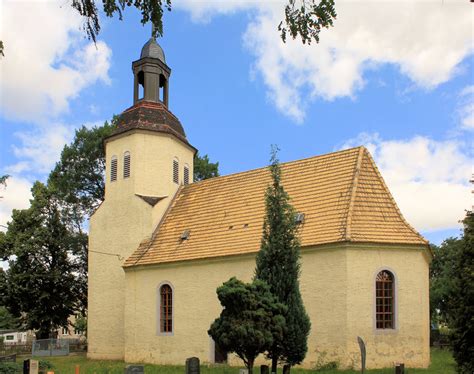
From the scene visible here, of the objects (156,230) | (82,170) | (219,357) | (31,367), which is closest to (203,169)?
(82,170)

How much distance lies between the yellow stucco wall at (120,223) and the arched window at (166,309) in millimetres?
3049

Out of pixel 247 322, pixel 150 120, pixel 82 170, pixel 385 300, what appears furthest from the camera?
pixel 82 170

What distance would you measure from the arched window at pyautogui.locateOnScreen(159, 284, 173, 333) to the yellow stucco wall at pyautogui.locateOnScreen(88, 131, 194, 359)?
3049mm

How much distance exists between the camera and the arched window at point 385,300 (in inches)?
797

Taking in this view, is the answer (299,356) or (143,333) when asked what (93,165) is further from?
(299,356)

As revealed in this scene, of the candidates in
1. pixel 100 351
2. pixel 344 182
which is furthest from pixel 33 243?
pixel 344 182

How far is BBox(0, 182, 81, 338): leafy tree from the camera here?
34.1 meters

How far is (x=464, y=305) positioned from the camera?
12711mm

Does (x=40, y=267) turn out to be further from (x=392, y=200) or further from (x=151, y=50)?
(x=392, y=200)

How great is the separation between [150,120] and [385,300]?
14835 millimetres

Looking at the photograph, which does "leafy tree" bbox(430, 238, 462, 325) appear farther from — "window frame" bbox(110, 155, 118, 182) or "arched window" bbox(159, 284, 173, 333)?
"window frame" bbox(110, 155, 118, 182)

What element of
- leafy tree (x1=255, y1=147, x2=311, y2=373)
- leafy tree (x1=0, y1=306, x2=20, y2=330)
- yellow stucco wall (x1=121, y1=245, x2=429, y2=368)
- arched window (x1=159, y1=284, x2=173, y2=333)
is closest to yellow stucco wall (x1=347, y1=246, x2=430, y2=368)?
yellow stucco wall (x1=121, y1=245, x2=429, y2=368)

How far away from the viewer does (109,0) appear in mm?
7188

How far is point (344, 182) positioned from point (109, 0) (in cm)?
1633
